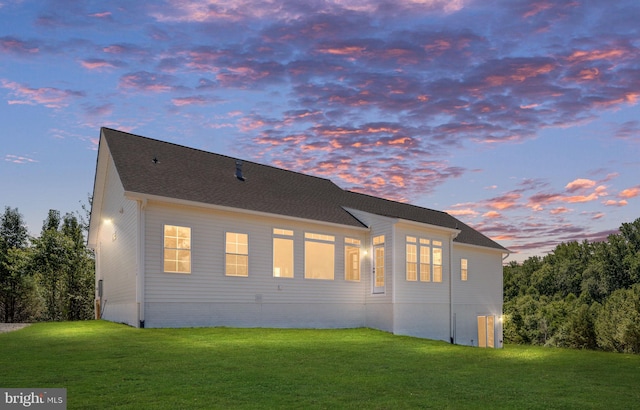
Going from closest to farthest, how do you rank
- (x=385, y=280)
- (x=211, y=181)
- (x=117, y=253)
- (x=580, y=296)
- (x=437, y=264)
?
(x=117, y=253) → (x=211, y=181) → (x=385, y=280) → (x=437, y=264) → (x=580, y=296)

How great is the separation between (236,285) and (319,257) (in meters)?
4.29

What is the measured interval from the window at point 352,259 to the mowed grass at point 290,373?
6858 millimetres

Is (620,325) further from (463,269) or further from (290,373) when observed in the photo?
(290,373)

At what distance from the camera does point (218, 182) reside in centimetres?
2141

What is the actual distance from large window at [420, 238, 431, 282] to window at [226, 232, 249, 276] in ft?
25.9

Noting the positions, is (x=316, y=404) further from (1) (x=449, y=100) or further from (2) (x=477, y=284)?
(2) (x=477, y=284)

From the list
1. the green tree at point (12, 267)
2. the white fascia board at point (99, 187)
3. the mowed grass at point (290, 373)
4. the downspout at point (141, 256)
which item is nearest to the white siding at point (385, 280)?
the mowed grass at point (290, 373)

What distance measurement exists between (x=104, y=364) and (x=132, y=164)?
10.0 meters

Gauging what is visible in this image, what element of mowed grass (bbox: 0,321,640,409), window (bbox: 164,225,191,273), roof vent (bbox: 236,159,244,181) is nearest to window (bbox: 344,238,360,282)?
roof vent (bbox: 236,159,244,181)

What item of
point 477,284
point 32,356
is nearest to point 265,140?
point 477,284

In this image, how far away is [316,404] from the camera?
820cm

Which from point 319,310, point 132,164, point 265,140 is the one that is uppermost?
point 265,140

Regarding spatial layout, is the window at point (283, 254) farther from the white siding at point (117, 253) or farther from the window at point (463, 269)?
the window at point (463, 269)

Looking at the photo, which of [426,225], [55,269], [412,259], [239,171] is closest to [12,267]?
[55,269]
